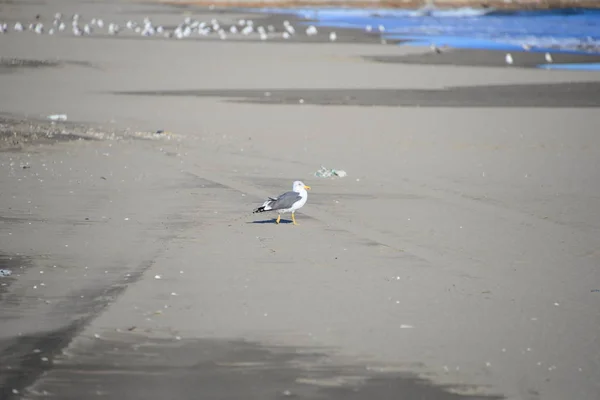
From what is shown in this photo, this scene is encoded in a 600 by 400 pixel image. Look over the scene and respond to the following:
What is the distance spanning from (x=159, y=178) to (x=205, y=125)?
6356 millimetres

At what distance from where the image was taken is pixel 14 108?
80.4 ft

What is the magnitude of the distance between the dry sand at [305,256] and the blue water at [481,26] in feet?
81.5

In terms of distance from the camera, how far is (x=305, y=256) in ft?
37.1

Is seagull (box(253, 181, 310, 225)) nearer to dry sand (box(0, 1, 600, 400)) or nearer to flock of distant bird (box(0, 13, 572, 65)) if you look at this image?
dry sand (box(0, 1, 600, 400))

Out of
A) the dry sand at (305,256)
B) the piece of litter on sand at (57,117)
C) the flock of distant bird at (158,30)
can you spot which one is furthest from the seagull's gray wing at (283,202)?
the flock of distant bird at (158,30)

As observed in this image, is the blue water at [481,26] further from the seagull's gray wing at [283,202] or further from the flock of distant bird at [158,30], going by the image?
the seagull's gray wing at [283,202]

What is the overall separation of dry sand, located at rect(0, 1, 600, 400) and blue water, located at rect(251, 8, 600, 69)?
24.8m

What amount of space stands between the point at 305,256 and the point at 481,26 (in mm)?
58031

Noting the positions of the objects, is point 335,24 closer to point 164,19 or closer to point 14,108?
point 164,19

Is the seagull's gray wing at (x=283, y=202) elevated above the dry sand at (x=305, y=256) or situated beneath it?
elevated above

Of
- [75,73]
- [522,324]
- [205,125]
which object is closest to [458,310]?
[522,324]

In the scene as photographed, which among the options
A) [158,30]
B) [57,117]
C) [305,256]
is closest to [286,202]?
[305,256]

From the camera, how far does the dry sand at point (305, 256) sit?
7.91 m

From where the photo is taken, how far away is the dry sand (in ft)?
26.0
